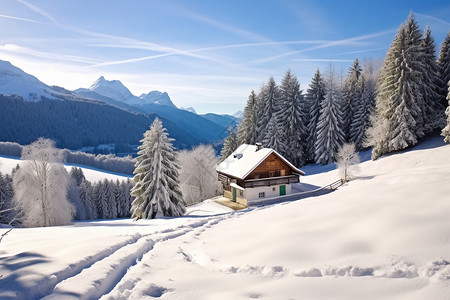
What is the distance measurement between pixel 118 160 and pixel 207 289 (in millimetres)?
143140

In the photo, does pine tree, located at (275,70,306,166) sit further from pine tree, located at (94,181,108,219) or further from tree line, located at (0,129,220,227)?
pine tree, located at (94,181,108,219)

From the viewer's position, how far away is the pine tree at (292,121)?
5141 centimetres

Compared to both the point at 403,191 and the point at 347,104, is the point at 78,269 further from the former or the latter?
the point at 347,104

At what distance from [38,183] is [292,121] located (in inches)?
1616

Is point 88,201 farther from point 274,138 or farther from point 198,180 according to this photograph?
point 274,138

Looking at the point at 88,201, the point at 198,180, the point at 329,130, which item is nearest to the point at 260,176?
the point at 198,180

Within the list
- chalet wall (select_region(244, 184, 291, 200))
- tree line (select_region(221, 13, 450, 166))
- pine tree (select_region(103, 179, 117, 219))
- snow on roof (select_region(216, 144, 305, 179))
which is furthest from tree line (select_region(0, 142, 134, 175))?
chalet wall (select_region(244, 184, 291, 200))

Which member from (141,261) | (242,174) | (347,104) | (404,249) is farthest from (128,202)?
(404,249)

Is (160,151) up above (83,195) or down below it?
above

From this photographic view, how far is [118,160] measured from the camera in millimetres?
Result: 138875

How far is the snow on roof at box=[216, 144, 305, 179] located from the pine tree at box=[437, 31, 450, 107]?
24609mm

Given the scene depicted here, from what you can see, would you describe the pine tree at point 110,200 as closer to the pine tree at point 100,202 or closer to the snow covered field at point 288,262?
the pine tree at point 100,202

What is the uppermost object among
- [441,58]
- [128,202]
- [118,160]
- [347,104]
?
[441,58]

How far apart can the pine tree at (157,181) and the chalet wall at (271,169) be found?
9.10 metres
